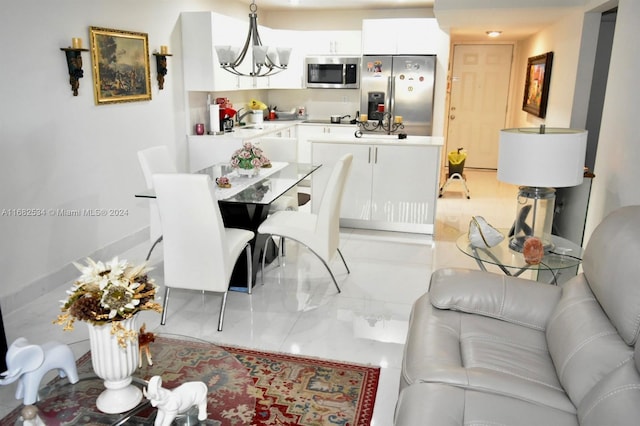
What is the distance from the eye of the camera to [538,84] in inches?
254

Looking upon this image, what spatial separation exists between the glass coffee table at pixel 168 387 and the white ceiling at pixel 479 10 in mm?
4179

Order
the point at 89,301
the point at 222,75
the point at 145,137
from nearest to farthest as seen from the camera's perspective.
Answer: the point at 89,301 < the point at 145,137 < the point at 222,75

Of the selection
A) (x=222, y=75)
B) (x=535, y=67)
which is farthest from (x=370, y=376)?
(x=535, y=67)

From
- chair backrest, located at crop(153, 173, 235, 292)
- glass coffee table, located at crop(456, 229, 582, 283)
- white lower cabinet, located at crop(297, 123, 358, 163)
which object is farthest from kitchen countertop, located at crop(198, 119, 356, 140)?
glass coffee table, located at crop(456, 229, 582, 283)

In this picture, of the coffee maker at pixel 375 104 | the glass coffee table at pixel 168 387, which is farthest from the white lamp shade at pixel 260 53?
the coffee maker at pixel 375 104

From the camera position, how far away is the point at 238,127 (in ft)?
21.9

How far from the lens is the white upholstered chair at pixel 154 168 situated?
12.9ft

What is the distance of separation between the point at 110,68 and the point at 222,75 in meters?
1.57

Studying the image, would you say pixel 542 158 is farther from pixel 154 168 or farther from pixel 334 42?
pixel 334 42

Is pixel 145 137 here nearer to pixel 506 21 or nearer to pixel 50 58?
pixel 50 58

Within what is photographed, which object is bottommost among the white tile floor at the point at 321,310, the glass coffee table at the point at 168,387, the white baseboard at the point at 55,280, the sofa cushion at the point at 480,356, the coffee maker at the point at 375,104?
the white tile floor at the point at 321,310

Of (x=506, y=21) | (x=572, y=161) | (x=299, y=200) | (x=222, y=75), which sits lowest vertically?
(x=299, y=200)

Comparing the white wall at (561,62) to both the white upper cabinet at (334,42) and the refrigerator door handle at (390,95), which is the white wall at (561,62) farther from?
the white upper cabinet at (334,42)

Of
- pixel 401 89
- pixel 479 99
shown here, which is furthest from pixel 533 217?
pixel 479 99
